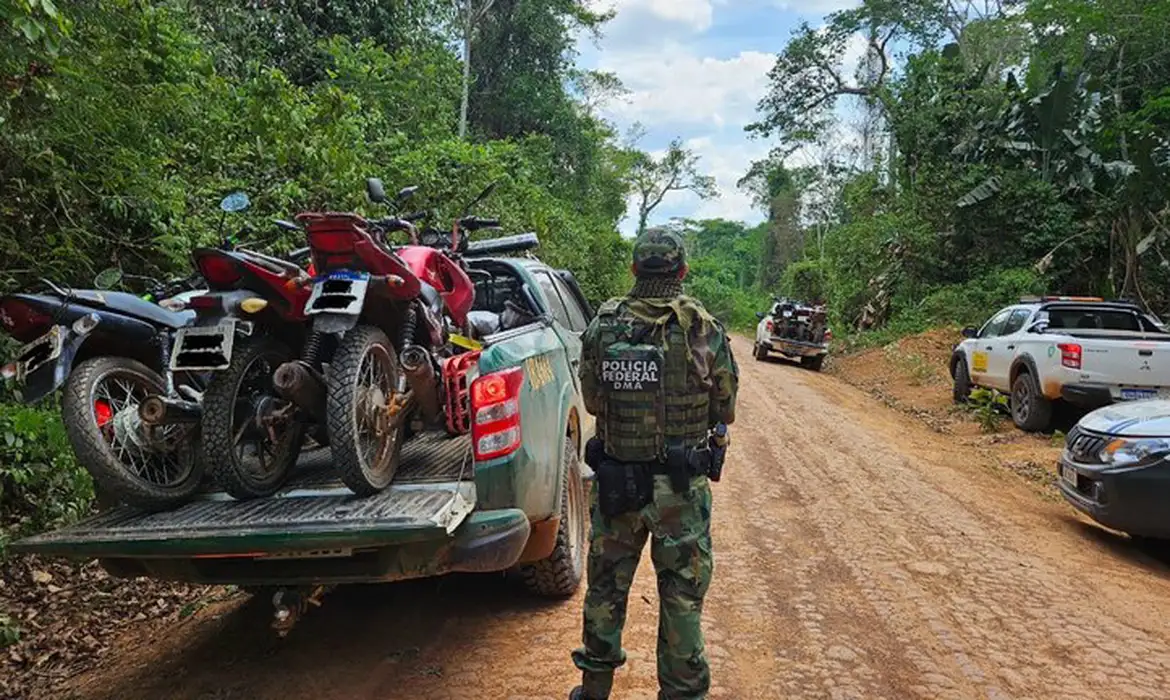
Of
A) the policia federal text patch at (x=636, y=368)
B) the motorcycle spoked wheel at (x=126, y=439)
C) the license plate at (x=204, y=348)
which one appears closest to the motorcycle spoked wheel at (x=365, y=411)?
the license plate at (x=204, y=348)

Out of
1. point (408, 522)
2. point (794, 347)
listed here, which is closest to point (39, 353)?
point (408, 522)

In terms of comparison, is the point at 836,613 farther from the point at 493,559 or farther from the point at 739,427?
the point at 739,427

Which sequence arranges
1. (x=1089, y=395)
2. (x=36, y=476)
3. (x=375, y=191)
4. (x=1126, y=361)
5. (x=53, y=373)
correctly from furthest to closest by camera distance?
(x=1089, y=395), (x=1126, y=361), (x=36, y=476), (x=375, y=191), (x=53, y=373)

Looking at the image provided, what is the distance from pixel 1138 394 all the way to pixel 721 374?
298 inches

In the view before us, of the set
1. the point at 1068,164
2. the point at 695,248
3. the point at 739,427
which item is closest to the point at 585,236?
the point at 1068,164

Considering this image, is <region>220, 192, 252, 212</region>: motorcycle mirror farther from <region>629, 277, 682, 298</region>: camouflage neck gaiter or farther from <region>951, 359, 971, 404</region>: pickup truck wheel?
<region>951, 359, 971, 404</region>: pickup truck wheel

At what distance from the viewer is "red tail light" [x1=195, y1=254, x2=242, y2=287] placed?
3.31 meters

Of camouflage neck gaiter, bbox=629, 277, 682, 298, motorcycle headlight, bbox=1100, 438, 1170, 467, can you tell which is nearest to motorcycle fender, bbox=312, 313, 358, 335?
camouflage neck gaiter, bbox=629, 277, 682, 298

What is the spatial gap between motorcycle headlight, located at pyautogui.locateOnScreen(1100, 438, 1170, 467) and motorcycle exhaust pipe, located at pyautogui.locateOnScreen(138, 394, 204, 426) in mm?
5464

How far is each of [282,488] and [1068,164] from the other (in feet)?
63.4

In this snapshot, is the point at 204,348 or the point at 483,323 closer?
the point at 204,348

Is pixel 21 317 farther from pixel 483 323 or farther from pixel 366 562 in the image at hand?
pixel 483 323

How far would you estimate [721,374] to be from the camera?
3.11 meters

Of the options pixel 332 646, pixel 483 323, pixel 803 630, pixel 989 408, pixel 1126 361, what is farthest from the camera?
pixel 989 408
